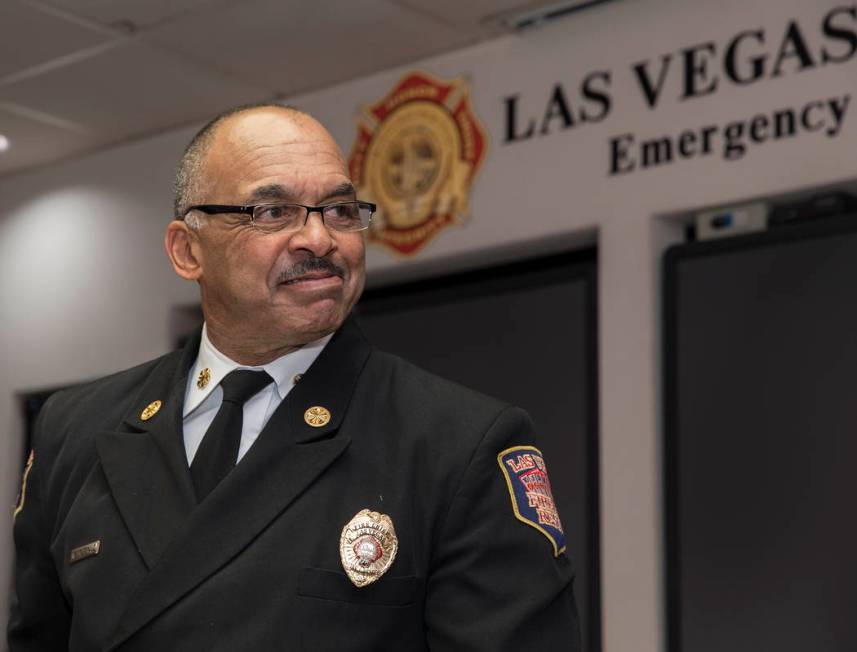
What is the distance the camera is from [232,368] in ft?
5.75

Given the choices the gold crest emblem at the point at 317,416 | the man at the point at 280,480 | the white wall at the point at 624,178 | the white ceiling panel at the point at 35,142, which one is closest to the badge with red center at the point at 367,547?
the man at the point at 280,480

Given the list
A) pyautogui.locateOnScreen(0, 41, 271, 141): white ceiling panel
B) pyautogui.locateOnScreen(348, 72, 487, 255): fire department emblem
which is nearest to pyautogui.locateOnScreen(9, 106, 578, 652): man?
pyautogui.locateOnScreen(348, 72, 487, 255): fire department emblem

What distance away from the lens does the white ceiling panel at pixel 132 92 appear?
14.9 ft

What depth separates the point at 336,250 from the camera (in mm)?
1699

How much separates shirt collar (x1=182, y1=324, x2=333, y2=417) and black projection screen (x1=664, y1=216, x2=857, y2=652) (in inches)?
79.7

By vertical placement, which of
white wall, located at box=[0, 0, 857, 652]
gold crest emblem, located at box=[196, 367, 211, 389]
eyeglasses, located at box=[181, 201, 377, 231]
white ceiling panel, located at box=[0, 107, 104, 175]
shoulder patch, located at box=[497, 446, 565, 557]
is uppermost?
white ceiling panel, located at box=[0, 107, 104, 175]

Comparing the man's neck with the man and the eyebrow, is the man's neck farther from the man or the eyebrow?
the eyebrow

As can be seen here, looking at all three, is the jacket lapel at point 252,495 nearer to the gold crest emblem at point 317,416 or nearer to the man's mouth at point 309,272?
the gold crest emblem at point 317,416

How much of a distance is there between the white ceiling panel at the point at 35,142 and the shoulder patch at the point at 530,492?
12.2 ft

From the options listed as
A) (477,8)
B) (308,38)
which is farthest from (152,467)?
(308,38)

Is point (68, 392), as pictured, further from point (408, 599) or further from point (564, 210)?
point (564, 210)

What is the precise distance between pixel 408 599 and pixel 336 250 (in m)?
0.41

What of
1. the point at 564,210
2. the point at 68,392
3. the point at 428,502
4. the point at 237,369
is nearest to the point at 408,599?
the point at 428,502

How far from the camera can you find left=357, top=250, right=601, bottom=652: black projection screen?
13.0 ft
